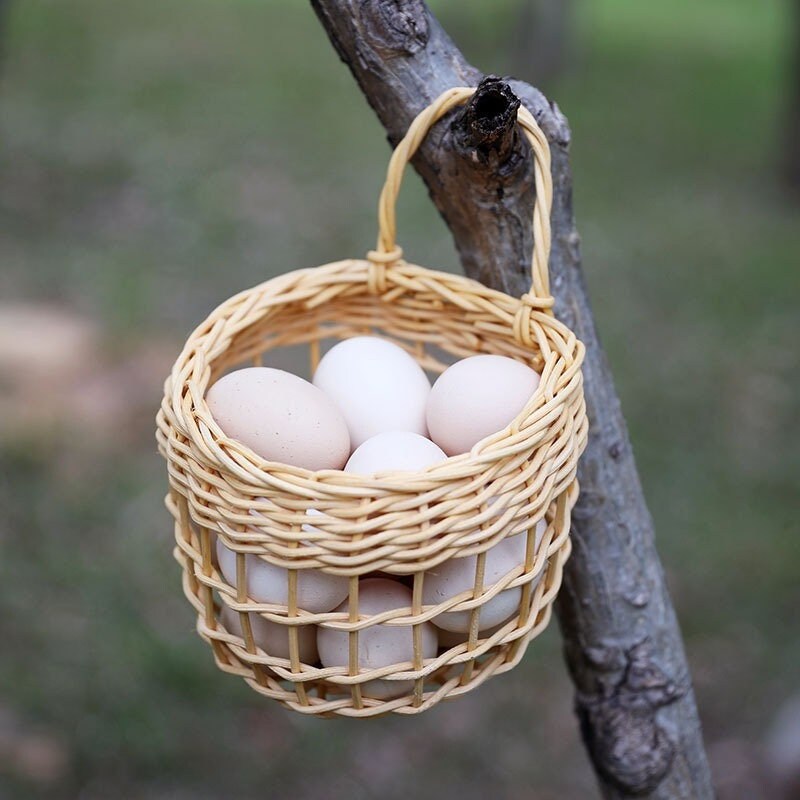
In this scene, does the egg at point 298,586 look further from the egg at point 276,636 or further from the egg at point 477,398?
the egg at point 477,398

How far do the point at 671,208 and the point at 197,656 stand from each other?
3407 mm

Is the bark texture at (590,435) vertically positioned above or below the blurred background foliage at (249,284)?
above

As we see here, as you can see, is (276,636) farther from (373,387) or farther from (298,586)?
(373,387)

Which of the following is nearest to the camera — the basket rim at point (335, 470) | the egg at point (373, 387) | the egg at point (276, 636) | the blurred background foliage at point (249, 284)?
the basket rim at point (335, 470)

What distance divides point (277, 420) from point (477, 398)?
0.63 feet

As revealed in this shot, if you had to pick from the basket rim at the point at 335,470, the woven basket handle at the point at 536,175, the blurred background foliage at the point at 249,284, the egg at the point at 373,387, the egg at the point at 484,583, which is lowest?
the blurred background foliage at the point at 249,284

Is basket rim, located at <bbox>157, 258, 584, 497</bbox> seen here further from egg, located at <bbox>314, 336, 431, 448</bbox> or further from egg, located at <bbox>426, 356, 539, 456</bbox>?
egg, located at <bbox>314, 336, 431, 448</bbox>

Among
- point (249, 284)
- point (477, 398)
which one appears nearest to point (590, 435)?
point (477, 398)

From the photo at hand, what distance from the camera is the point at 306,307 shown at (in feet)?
3.45

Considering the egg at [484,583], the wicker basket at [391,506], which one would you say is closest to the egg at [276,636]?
the wicker basket at [391,506]

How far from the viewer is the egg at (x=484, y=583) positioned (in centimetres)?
84

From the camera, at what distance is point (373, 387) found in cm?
105

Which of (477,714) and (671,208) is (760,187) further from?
(477,714)

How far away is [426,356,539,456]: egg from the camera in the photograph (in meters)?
0.94
